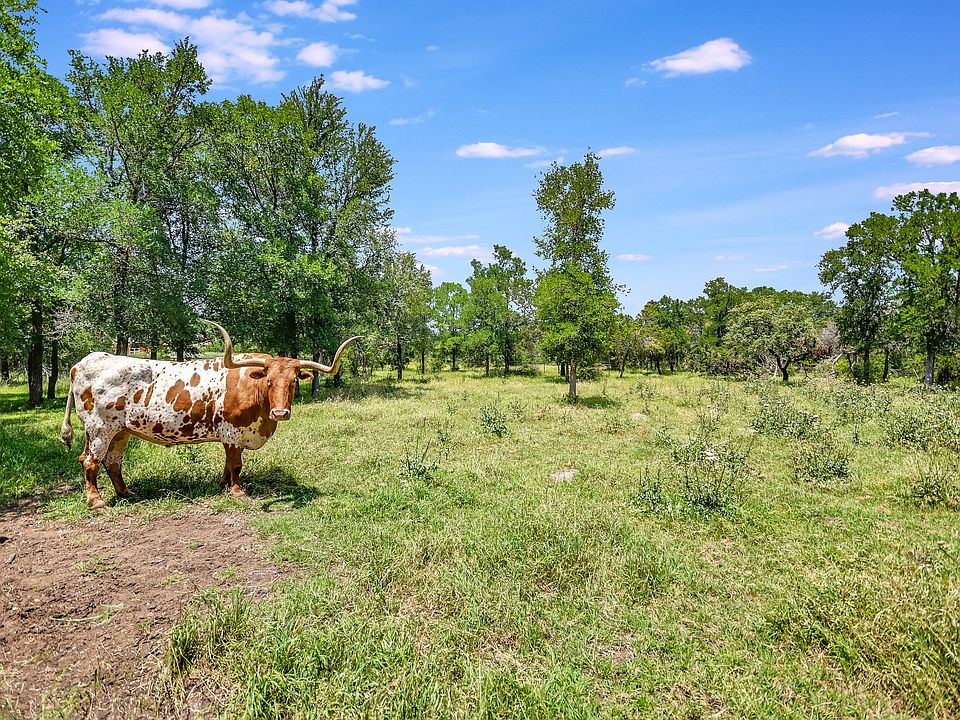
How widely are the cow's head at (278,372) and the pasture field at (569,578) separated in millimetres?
1780

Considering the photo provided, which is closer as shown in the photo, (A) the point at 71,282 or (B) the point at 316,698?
(B) the point at 316,698

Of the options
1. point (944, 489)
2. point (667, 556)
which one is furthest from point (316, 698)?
point (944, 489)

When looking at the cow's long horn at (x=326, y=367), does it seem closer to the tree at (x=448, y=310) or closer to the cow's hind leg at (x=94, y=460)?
the cow's hind leg at (x=94, y=460)

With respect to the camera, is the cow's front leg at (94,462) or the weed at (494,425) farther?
the weed at (494,425)

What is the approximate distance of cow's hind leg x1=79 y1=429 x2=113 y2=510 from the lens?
7469mm

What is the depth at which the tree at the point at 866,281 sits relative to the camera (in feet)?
103

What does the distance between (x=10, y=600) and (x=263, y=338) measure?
18.8 meters

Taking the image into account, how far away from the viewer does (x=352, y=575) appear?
5402 mm

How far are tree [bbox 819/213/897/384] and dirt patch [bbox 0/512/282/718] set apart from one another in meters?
42.0

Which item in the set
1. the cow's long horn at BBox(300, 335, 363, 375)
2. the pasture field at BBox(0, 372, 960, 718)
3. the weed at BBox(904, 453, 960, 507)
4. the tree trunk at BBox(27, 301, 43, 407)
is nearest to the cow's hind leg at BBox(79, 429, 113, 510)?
the pasture field at BBox(0, 372, 960, 718)

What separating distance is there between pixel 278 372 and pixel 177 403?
6.49ft

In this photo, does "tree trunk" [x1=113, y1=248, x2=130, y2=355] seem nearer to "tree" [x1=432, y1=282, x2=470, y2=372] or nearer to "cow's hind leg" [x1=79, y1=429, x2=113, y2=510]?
"cow's hind leg" [x1=79, y1=429, x2=113, y2=510]

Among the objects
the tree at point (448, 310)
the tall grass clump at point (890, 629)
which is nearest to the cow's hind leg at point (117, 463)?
Answer: the tall grass clump at point (890, 629)

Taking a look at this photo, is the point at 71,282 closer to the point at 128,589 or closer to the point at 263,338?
the point at 263,338
